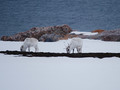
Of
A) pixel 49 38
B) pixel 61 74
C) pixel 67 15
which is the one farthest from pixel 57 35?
pixel 67 15

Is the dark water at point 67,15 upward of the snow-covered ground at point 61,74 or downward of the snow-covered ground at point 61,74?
upward

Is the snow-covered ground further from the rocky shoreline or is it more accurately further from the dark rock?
the rocky shoreline

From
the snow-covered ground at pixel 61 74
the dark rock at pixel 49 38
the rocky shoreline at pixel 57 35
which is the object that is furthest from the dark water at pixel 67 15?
the snow-covered ground at pixel 61 74

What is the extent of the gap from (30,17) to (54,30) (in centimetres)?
7397

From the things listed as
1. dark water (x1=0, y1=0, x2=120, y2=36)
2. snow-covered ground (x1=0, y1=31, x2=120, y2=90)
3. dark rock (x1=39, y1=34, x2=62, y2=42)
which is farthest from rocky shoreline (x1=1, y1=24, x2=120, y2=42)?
dark water (x1=0, y1=0, x2=120, y2=36)

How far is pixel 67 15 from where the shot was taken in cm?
9756

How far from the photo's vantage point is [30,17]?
99875 millimetres

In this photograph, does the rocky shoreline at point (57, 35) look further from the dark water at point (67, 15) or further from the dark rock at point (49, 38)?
the dark water at point (67, 15)

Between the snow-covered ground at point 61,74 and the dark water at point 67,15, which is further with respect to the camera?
the dark water at point 67,15

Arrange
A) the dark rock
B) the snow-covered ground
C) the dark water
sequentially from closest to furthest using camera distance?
the snow-covered ground
the dark rock
the dark water

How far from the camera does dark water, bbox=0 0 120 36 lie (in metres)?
78.9

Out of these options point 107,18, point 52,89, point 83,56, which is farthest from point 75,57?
point 107,18

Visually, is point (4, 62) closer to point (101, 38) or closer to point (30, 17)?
point (101, 38)

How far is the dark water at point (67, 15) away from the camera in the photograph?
259 ft
